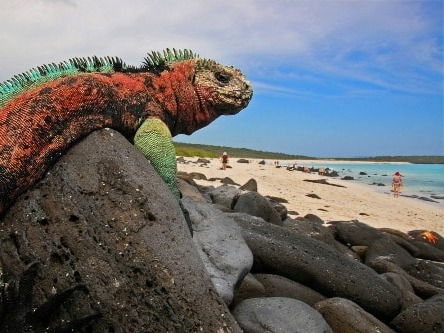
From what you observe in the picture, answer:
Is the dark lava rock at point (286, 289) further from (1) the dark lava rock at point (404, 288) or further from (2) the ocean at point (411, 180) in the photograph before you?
(2) the ocean at point (411, 180)

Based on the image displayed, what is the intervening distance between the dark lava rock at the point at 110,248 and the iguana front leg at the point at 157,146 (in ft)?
0.91

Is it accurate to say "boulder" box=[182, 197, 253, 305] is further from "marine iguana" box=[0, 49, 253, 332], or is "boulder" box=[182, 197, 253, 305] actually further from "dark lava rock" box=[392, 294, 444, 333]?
"dark lava rock" box=[392, 294, 444, 333]

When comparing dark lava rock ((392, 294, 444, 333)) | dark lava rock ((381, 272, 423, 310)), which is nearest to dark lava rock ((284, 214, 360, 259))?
dark lava rock ((381, 272, 423, 310))

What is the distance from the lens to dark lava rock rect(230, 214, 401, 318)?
6.73 metres

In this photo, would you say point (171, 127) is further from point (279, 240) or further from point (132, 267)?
point (279, 240)

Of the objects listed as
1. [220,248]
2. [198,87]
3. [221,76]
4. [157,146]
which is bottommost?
[220,248]

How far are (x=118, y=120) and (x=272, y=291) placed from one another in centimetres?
346

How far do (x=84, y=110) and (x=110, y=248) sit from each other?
1114mm

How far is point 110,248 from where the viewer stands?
3.56 meters

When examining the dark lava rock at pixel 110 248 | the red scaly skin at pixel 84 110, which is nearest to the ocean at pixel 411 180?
the red scaly skin at pixel 84 110

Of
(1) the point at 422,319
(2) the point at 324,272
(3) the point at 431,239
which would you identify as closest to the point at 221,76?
(2) the point at 324,272

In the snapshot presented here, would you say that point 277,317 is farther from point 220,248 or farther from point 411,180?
point 411,180

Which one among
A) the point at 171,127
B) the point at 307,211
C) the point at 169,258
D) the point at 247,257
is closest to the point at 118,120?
the point at 171,127

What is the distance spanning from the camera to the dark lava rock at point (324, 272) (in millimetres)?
6727
